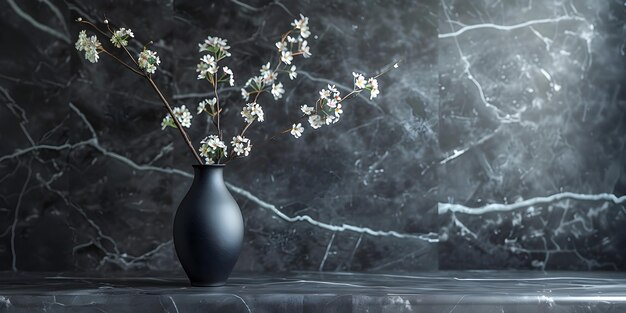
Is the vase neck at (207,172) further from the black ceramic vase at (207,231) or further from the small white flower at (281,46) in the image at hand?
the small white flower at (281,46)

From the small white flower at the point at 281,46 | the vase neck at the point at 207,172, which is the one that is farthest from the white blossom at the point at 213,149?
the small white flower at the point at 281,46

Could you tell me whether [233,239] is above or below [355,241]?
above

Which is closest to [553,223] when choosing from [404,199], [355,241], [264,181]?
[404,199]

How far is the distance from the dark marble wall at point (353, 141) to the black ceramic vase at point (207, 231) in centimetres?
31

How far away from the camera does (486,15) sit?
1.78 metres

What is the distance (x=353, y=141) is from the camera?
174cm

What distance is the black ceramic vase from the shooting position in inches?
53.9

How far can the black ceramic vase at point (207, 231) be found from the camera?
1.37 m

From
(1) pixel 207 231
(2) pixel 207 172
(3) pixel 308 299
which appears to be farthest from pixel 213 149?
(3) pixel 308 299

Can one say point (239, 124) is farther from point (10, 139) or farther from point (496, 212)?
point (496, 212)

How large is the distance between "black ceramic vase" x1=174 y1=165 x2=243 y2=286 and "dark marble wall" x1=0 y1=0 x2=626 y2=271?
31cm

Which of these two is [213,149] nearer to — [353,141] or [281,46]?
[281,46]

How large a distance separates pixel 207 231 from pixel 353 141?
51 centimetres

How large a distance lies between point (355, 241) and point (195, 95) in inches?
21.0
